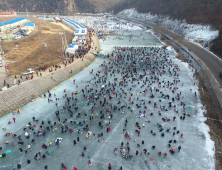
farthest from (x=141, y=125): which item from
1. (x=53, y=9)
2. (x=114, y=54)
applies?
(x=53, y=9)

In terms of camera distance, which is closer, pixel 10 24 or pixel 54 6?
pixel 10 24

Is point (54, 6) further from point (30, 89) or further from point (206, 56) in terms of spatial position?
point (30, 89)

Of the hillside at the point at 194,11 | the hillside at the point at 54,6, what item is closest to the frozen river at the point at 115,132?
the hillside at the point at 194,11

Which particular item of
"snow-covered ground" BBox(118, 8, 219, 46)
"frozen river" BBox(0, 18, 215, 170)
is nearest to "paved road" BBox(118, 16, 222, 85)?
"snow-covered ground" BBox(118, 8, 219, 46)

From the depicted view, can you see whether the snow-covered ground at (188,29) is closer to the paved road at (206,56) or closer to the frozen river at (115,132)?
the paved road at (206,56)

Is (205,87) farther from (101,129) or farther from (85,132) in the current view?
(85,132)

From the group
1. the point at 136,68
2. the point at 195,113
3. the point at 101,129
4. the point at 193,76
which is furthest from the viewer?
the point at 136,68

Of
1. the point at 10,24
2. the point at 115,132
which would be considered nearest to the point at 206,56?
the point at 115,132
